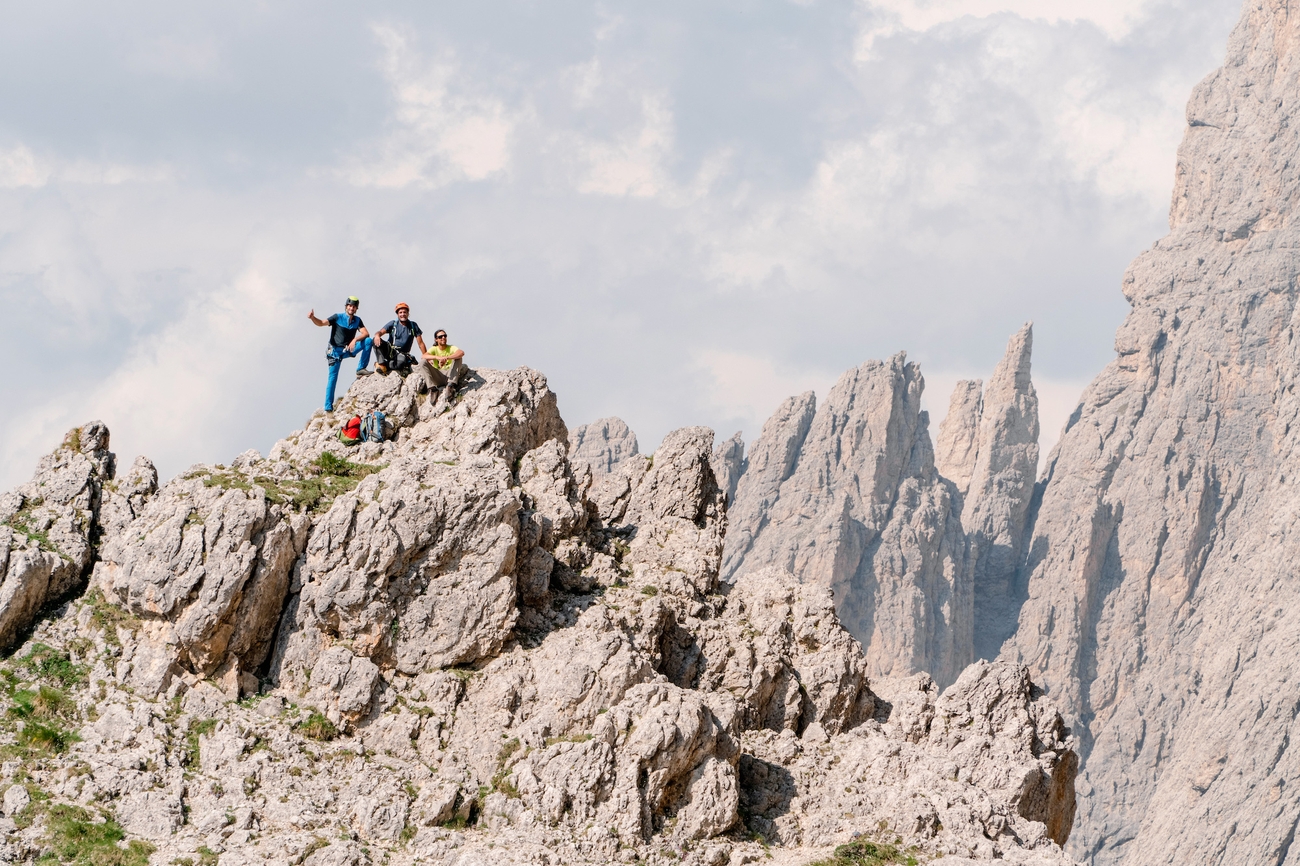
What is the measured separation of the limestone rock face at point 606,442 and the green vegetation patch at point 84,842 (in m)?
164

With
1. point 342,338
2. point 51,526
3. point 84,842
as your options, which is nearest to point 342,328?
point 342,338

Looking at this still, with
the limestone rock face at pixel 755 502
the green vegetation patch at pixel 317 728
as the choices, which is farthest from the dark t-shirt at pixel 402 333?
the limestone rock face at pixel 755 502

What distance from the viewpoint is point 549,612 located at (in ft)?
114

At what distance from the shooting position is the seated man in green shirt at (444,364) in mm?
39156

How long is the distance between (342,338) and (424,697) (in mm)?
12207

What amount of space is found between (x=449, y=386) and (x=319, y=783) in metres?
13.7

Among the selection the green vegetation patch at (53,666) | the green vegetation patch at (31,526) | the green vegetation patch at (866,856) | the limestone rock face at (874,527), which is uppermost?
the limestone rock face at (874,527)

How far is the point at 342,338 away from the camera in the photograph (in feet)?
130

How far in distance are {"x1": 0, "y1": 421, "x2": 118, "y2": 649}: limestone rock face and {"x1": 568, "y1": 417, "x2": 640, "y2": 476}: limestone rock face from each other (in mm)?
155628

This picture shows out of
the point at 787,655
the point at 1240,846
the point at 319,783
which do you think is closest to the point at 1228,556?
the point at 1240,846

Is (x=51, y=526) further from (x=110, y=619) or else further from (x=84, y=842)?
(x=84, y=842)

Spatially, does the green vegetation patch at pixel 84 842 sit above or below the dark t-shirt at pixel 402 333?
below

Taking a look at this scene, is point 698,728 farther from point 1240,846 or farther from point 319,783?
point 1240,846

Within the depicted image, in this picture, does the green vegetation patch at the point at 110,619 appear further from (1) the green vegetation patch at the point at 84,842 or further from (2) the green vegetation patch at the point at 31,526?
(1) the green vegetation patch at the point at 84,842
